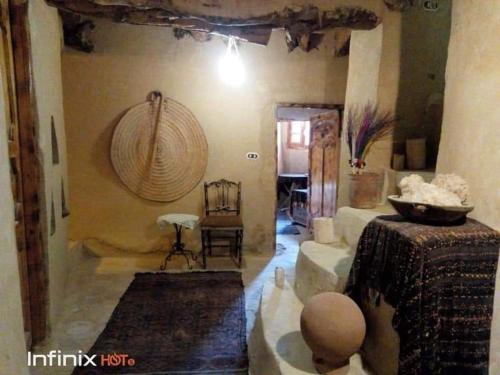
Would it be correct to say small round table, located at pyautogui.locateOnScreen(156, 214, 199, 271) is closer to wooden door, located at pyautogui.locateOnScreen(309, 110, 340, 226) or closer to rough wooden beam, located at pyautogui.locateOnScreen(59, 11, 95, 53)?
wooden door, located at pyautogui.locateOnScreen(309, 110, 340, 226)

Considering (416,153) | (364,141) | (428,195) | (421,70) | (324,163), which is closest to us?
(428,195)

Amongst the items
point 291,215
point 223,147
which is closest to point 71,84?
point 223,147

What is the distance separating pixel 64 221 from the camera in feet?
9.67

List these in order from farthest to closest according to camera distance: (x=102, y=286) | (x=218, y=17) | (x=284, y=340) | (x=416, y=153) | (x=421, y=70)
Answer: (x=102, y=286)
(x=421, y=70)
(x=416, y=153)
(x=218, y=17)
(x=284, y=340)

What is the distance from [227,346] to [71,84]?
3.11 metres

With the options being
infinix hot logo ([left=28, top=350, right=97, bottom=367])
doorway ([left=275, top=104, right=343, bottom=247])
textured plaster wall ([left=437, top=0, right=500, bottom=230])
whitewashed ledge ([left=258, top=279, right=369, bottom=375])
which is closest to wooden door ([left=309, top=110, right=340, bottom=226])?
doorway ([left=275, top=104, right=343, bottom=247])

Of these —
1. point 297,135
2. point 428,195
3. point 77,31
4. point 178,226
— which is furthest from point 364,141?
point 297,135

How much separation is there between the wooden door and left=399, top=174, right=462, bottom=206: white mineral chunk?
98.5 inches

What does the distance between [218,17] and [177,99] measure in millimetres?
1490

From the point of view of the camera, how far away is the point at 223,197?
3.88m

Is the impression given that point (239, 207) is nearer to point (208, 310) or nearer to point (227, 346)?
point (208, 310)

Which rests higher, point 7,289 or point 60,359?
point 7,289

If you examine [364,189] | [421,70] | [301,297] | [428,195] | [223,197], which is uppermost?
[421,70]

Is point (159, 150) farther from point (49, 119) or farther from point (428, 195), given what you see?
point (428, 195)
